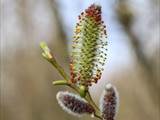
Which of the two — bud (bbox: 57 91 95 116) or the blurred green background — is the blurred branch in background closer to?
the blurred green background

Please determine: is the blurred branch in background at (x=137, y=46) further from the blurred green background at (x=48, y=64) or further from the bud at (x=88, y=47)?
the bud at (x=88, y=47)

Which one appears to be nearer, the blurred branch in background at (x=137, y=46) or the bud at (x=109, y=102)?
the bud at (x=109, y=102)

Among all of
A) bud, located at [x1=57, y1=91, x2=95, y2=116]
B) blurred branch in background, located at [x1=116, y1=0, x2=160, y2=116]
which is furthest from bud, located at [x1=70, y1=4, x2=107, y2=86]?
blurred branch in background, located at [x1=116, y1=0, x2=160, y2=116]

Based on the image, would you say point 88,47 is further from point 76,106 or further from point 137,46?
point 137,46

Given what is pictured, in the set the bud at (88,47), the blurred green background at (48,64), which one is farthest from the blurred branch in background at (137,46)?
the bud at (88,47)

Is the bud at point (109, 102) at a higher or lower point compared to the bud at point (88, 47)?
lower

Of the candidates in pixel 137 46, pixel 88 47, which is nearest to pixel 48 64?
pixel 137 46

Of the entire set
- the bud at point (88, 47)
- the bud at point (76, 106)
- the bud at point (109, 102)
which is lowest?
the bud at point (109, 102)
